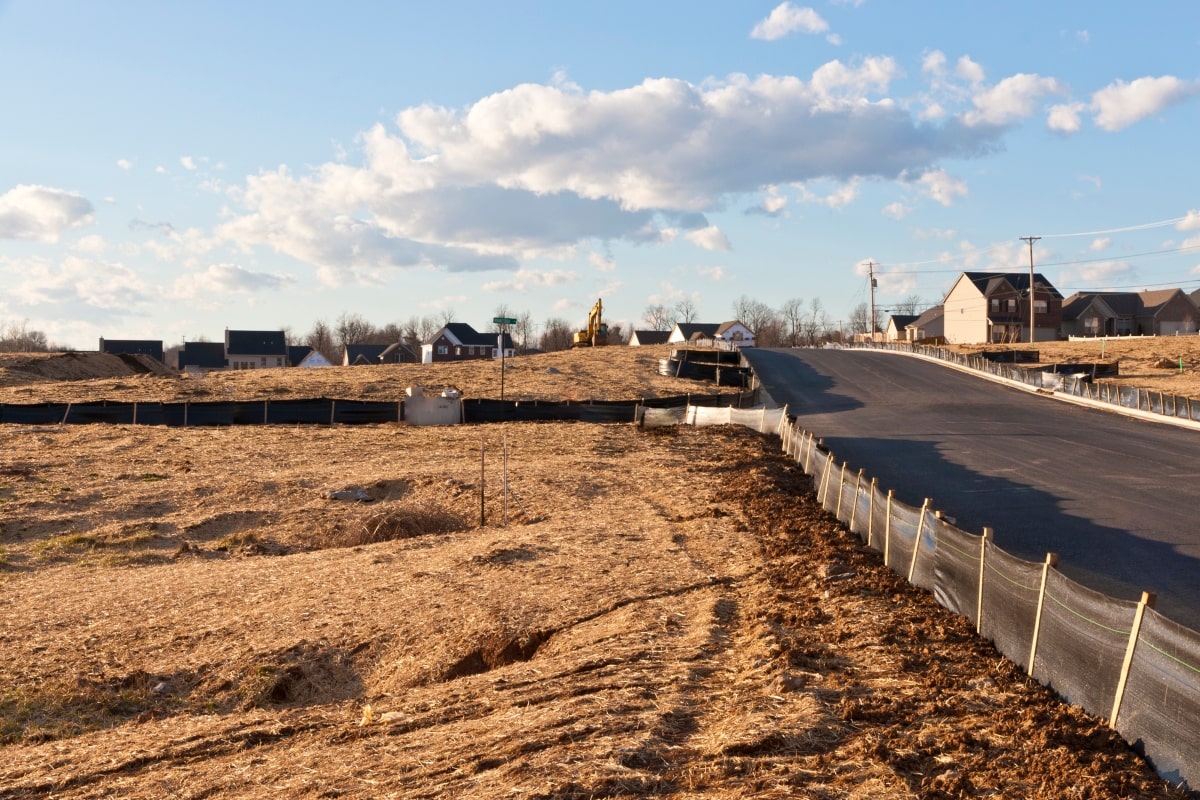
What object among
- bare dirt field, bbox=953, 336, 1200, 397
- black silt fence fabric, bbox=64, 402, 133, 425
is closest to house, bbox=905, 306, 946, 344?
bare dirt field, bbox=953, 336, 1200, 397

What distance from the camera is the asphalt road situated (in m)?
15.2

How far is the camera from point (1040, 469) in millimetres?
24859

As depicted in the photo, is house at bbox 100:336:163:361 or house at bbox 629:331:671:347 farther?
house at bbox 629:331:671:347

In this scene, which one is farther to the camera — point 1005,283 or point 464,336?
point 464,336

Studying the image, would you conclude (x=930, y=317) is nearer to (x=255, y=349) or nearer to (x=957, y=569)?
(x=255, y=349)

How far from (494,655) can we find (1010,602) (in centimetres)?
554

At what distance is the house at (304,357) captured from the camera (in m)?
126

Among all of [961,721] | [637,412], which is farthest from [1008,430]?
[961,721]

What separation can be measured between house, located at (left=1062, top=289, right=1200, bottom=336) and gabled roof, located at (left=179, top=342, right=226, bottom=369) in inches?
3968

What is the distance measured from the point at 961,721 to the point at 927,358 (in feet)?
210

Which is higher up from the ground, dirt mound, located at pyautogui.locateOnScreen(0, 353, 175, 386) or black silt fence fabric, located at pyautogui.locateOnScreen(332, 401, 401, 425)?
dirt mound, located at pyautogui.locateOnScreen(0, 353, 175, 386)

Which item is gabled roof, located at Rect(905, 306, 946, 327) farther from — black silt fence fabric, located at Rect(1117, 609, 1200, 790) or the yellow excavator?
black silt fence fabric, located at Rect(1117, 609, 1200, 790)

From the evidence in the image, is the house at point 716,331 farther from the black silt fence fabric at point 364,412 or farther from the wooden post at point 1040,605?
the wooden post at point 1040,605

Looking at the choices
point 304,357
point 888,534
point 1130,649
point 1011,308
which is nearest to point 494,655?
point 888,534
